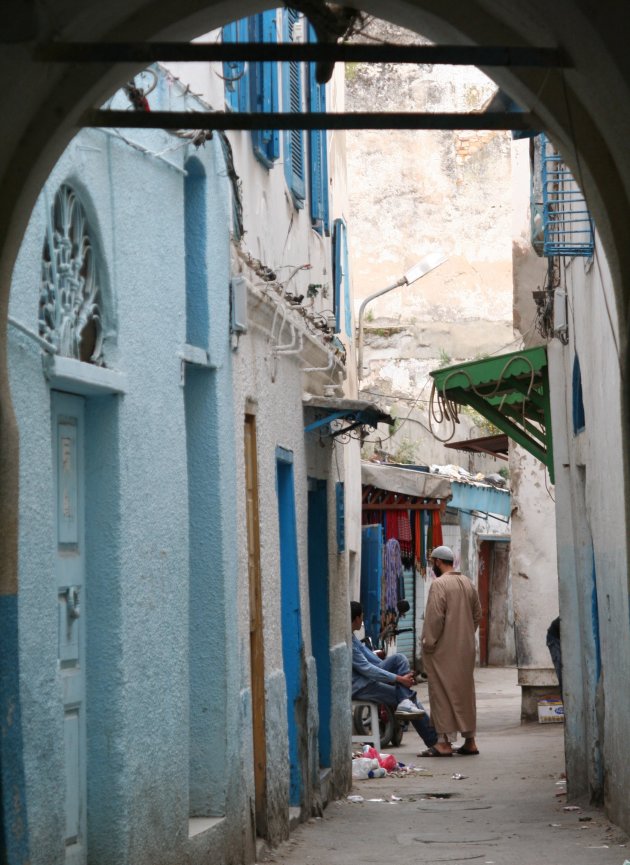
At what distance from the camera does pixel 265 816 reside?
374 inches

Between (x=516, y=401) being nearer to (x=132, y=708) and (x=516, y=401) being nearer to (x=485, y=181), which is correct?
(x=132, y=708)

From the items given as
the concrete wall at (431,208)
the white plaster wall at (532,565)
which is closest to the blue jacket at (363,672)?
the white plaster wall at (532,565)

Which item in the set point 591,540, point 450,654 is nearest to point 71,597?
point 591,540

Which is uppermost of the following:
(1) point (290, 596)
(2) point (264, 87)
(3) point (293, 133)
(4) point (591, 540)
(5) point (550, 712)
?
(3) point (293, 133)

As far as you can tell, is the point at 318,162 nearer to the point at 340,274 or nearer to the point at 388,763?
the point at 340,274

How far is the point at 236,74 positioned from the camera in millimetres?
9312

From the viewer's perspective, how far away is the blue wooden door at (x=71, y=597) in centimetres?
638

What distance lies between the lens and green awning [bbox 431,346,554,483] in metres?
13.5

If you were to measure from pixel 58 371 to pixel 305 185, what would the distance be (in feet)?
23.5

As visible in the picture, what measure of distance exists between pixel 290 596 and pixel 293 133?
145 inches

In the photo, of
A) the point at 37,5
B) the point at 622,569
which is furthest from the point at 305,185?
the point at 37,5

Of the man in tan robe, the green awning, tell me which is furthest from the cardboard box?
the green awning

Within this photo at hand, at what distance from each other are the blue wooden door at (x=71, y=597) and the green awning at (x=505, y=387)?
285 inches

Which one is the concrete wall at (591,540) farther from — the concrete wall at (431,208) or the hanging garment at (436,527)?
the concrete wall at (431,208)
